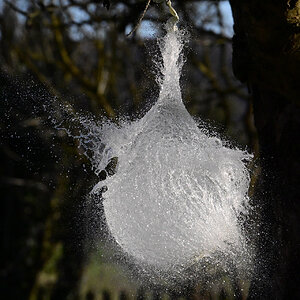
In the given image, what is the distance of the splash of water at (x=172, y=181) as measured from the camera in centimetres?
118

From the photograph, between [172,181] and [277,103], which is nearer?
[277,103]

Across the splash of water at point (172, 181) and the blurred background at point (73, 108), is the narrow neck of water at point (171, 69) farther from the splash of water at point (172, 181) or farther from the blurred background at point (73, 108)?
the blurred background at point (73, 108)

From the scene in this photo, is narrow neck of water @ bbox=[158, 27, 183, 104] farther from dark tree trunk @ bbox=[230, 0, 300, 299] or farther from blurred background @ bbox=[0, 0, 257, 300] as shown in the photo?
blurred background @ bbox=[0, 0, 257, 300]

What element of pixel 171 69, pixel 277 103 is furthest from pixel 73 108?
pixel 277 103

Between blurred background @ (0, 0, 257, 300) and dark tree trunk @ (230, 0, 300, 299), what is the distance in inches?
31.7

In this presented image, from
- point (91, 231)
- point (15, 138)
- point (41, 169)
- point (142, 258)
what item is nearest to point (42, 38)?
point (15, 138)

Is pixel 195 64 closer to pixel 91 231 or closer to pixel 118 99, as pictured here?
pixel 118 99

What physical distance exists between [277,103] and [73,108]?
1.73 meters

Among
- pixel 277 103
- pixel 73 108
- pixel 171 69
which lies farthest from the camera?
pixel 73 108

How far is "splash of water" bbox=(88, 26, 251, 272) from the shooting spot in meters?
1.18

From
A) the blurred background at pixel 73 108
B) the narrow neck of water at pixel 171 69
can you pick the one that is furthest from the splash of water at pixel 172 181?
the blurred background at pixel 73 108

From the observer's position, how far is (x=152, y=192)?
1.18 m

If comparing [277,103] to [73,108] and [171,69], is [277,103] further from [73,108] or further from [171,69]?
[73,108]

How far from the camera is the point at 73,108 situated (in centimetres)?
256
